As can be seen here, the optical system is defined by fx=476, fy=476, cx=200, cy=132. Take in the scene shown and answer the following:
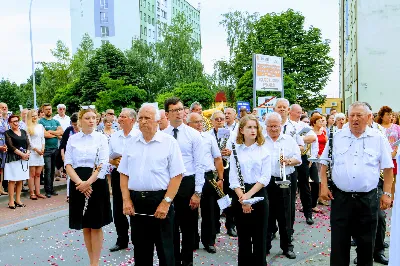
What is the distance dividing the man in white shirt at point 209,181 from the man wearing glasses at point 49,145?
20.6ft

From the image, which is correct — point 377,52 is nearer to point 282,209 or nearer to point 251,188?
point 282,209

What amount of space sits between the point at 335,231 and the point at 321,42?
44.8m

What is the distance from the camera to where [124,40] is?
8100 centimetres

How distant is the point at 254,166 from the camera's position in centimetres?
580

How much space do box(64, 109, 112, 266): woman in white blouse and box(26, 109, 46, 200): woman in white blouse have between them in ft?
20.4

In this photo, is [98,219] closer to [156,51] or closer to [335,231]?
[335,231]

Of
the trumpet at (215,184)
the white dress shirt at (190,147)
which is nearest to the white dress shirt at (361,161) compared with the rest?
the white dress shirt at (190,147)

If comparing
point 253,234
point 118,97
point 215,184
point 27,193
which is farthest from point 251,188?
point 118,97

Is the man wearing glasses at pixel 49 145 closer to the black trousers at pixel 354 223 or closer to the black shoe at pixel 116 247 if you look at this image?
the black shoe at pixel 116 247

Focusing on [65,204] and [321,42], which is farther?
[321,42]

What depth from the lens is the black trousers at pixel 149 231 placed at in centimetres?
494

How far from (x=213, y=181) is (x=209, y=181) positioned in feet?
0.29

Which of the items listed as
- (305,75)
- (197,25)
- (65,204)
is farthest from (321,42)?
(197,25)

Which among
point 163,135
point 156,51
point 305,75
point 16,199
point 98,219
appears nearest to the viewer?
point 163,135
